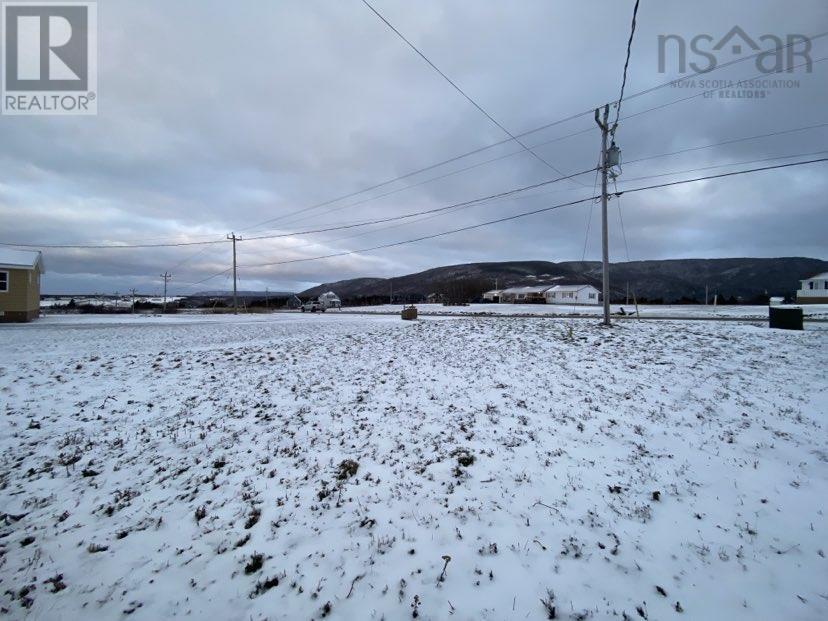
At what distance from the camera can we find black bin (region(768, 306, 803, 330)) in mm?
16312

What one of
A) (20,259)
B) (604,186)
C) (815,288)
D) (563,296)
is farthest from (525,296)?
(20,259)

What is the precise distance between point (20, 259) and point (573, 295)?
8999 centimetres

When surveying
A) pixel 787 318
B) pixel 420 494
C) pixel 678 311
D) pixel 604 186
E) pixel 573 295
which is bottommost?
pixel 420 494

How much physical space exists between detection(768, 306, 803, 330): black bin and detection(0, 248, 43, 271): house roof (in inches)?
1851

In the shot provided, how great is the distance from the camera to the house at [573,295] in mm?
86250

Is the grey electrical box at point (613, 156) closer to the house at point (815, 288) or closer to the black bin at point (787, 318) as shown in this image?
the black bin at point (787, 318)

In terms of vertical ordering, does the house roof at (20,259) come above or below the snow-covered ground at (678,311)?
above

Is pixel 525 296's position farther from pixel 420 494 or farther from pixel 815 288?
pixel 420 494

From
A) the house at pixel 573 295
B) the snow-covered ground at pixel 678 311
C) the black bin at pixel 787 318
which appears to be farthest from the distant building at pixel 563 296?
the black bin at pixel 787 318

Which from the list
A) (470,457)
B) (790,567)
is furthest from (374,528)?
(790,567)

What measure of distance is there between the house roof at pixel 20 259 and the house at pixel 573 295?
83.3m

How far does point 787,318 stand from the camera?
16609 millimetres

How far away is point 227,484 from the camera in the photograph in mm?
5500

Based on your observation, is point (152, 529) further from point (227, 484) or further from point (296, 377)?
point (296, 377)
